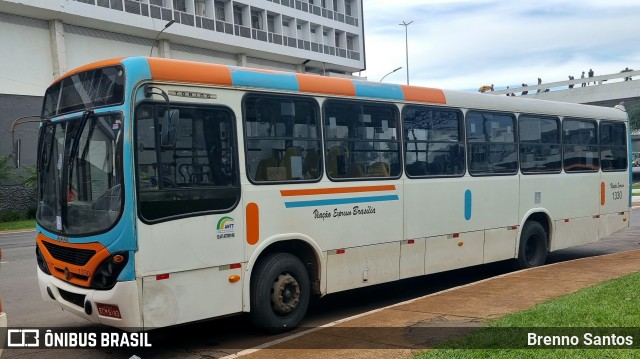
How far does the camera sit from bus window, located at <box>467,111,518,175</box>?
10.1 meters

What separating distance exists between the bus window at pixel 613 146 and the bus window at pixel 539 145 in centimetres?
188

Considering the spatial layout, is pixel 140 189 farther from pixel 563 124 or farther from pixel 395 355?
pixel 563 124

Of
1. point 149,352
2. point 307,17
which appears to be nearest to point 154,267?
point 149,352

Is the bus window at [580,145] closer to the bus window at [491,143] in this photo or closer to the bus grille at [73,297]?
the bus window at [491,143]

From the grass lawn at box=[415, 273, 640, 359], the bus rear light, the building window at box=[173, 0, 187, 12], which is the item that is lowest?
the grass lawn at box=[415, 273, 640, 359]

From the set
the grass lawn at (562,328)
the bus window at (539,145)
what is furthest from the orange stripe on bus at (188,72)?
the bus window at (539,145)

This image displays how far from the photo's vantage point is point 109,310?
233 inches

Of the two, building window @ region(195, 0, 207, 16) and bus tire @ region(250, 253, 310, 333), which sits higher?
building window @ region(195, 0, 207, 16)

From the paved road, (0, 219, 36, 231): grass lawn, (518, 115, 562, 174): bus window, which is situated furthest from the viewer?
(0, 219, 36, 231): grass lawn

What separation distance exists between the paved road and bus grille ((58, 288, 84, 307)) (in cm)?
68

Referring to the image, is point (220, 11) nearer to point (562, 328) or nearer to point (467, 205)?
point (467, 205)

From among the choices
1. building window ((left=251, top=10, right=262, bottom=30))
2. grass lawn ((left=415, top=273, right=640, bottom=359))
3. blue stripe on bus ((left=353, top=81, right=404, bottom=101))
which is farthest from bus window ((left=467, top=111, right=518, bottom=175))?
building window ((left=251, top=10, right=262, bottom=30))

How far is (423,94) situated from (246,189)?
12.3 feet

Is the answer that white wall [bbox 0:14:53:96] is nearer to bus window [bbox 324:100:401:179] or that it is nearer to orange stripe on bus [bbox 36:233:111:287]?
orange stripe on bus [bbox 36:233:111:287]
